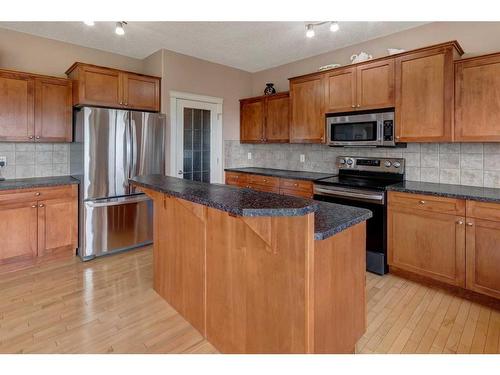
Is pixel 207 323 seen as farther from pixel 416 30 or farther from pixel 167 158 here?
pixel 416 30

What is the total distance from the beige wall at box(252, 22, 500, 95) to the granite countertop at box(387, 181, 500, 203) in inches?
51.6

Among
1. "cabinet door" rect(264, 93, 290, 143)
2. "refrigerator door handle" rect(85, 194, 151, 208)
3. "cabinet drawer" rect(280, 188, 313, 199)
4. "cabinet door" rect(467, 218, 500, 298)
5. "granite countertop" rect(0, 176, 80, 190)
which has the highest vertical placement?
"cabinet door" rect(264, 93, 290, 143)

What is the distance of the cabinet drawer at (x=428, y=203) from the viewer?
2.51m

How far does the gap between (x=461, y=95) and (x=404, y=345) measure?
2175mm

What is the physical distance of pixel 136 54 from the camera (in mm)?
4141

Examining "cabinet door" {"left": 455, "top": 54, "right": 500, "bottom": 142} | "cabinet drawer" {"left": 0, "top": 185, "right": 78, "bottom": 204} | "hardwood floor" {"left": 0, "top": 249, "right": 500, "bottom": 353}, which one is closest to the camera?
"hardwood floor" {"left": 0, "top": 249, "right": 500, "bottom": 353}

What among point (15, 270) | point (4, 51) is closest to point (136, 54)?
point (4, 51)

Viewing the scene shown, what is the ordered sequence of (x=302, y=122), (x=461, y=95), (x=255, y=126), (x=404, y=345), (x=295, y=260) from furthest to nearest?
(x=255, y=126) → (x=302, y=122) → (x=461, y=95) → (x=404, y=345) → (x=295, y=260)

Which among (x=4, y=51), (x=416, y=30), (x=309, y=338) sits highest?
(x=416, y=30)

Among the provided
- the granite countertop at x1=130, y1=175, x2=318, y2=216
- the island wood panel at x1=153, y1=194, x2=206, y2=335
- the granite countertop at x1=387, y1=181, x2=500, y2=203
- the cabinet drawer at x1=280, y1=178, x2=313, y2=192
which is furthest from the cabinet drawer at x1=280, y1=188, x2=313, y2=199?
the granite countertop at x1=130, y1=175, x2=318, y2=216

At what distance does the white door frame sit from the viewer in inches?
162

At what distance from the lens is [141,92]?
12.5ft

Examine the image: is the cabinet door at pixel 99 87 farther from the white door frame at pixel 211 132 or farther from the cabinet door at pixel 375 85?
the cabinet door at pixel 375 85

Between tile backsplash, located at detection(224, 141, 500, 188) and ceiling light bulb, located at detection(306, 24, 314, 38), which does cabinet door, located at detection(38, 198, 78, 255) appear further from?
ceiling light bulb, located at detection(306, 24, 314, 38)
